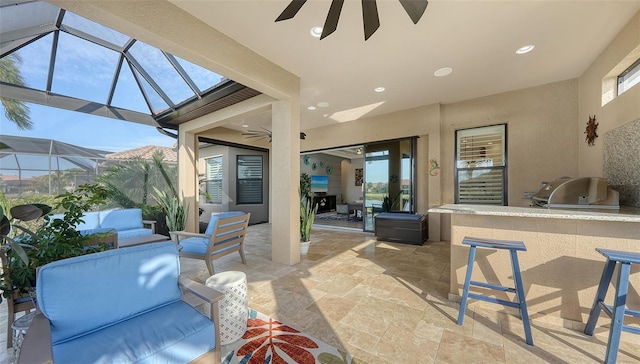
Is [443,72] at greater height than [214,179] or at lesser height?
greater

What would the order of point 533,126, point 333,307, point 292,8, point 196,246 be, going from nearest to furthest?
point 292,8
point 333,307
point 196,246
point 533,126

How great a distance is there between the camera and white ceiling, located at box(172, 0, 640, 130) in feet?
7.42

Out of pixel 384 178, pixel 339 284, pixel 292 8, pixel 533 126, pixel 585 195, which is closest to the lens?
pixel 292 8

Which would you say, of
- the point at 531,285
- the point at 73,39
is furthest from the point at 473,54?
the point at 73,39

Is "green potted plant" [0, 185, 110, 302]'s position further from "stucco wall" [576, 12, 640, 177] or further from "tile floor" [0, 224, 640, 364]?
"stucco wall" [576, 12, 640, 177]

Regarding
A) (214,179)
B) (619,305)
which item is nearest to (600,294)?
(619,305)

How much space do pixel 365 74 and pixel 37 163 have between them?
571 centimetres

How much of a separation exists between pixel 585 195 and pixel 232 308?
3818 mm

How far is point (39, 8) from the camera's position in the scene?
109 inches

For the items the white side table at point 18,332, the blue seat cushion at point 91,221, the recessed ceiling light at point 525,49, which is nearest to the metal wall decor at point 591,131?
the recessed ceiling light at point 525,49

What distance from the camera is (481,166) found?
466 cm

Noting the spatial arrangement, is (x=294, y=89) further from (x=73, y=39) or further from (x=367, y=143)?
(x=73, y=39)

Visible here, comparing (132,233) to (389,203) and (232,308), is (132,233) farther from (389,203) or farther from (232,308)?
(389,203)

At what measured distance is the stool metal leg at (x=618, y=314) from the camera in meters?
1.55
